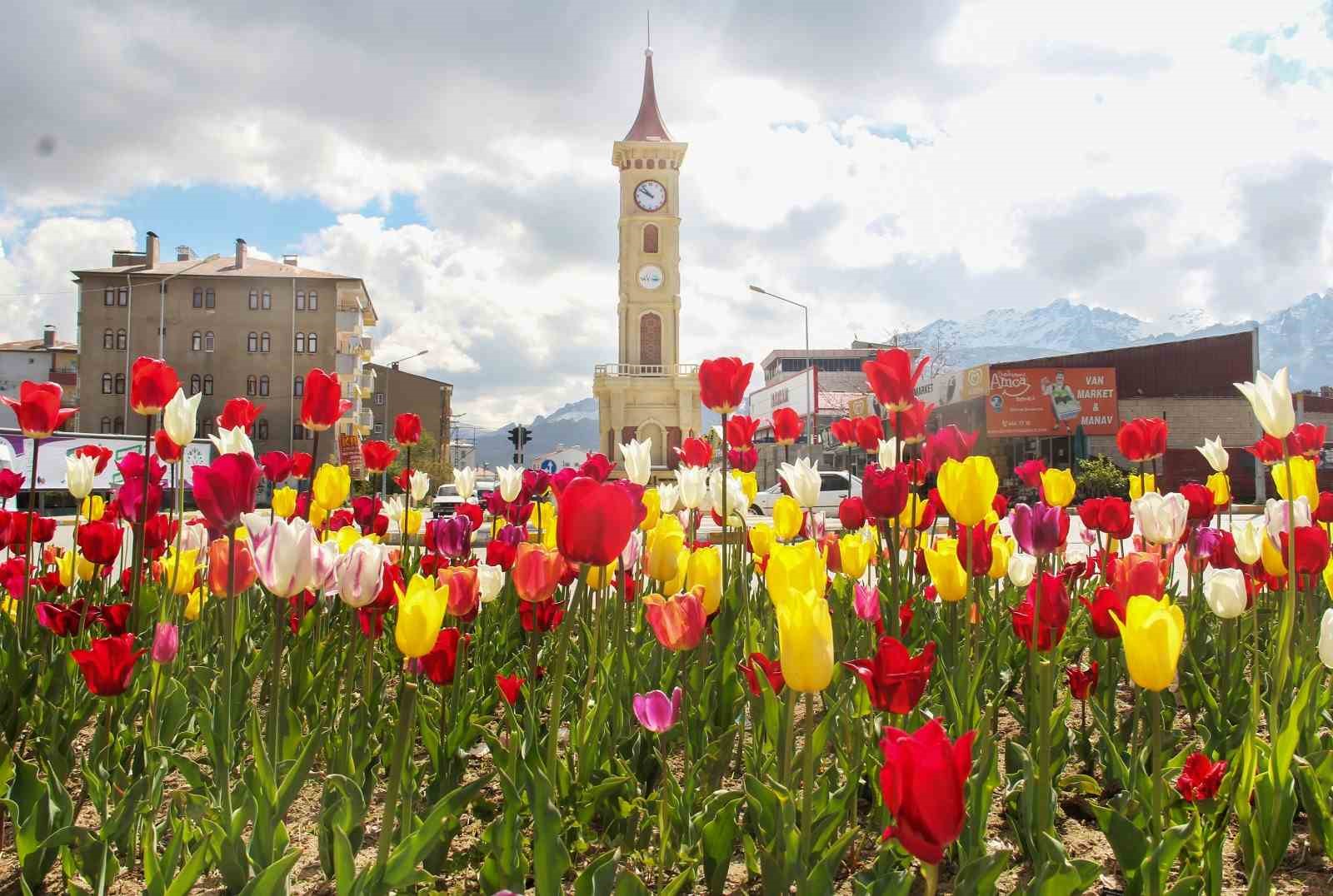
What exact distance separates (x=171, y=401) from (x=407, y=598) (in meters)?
1.47

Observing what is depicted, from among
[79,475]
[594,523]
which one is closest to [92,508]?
[79,475]

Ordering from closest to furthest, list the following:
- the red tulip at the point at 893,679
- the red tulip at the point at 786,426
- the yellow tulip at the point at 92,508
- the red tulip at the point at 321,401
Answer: the red tulip at the point at 893,679 → the red tulip at the point at 321,401 → the yellow tulip at the point at 92,508 → the red tulip at the point at 786,426

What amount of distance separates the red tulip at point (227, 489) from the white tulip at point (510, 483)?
2094 millimetres

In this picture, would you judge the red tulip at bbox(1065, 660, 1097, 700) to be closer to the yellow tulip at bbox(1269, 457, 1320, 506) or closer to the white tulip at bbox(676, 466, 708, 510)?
the yellow tulip at bbox(1269, 457, 1320, 506)

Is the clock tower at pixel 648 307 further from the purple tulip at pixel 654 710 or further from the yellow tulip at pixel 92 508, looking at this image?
the purple tulip at pixel 654 710

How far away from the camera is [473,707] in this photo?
2977 mm

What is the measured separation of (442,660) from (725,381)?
162 centimetres

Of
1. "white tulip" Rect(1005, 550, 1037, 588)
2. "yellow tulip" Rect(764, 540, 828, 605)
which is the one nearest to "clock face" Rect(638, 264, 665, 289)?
"white tulip" Rect(1005, 550, 1037, 588)

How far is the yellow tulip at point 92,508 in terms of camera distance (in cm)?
471

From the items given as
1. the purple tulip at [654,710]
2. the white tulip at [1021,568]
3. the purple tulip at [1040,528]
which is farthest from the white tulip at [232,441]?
the white tulip at [1021,568]

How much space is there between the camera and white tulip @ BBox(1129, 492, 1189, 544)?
124 inches

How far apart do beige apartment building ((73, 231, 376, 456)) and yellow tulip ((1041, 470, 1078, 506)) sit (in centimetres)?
5447

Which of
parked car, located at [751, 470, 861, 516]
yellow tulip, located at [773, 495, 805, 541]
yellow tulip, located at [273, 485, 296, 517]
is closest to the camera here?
yellow tulip, located at [773, 495, 805, 541]

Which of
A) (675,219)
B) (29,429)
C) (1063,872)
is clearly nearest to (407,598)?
(1063,872)
